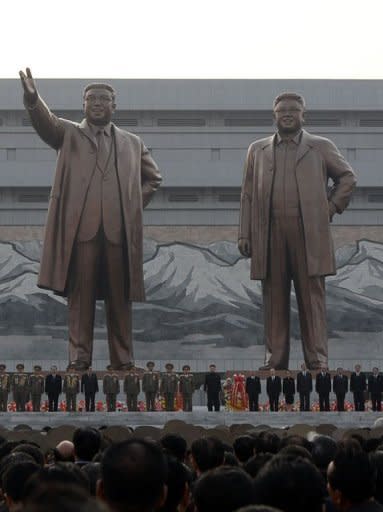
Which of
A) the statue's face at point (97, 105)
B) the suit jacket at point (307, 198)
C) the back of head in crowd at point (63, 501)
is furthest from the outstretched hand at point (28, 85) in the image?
the back of head in crowd at point (63, 501)

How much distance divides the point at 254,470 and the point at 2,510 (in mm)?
1202

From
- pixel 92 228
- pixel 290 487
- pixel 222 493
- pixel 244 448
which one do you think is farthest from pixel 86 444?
pixel 92 228

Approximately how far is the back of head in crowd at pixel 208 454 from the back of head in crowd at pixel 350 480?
1535mm

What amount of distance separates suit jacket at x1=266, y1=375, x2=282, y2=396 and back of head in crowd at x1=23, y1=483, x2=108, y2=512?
1586 cm

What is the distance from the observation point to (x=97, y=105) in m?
17.2

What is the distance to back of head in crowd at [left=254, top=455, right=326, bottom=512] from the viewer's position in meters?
3.06

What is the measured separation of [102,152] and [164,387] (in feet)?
13.4

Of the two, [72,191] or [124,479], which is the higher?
[72,191]

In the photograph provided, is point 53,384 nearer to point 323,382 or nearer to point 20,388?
point 20,388

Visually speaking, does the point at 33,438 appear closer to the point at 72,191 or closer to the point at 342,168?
the point at 72,191

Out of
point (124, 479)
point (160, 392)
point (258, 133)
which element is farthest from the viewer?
point (258, 133)

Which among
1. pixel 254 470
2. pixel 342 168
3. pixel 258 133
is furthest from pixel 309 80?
pixel 254 470

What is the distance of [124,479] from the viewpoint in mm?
2850

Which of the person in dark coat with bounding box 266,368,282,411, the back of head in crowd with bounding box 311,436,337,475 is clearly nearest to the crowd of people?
the back of head in crowd with bounding box 311,436,337,475
